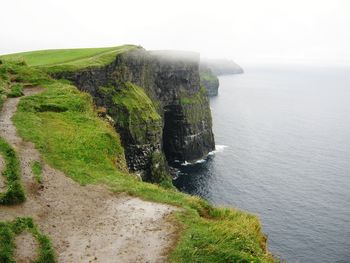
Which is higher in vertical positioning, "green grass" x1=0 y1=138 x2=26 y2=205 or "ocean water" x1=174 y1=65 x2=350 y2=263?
"green grass" x1=0 y1=138 x2=26 y2=205

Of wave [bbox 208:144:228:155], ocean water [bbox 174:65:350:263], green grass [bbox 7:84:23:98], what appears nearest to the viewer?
green grass [bbox 7:84:23:98]

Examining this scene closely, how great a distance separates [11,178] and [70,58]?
65.1 m

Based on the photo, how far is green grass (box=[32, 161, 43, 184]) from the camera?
2733 centimetres

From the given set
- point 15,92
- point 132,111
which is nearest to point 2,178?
point 15,92

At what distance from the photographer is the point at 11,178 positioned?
26500 mm

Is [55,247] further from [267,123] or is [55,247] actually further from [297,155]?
[267,123]

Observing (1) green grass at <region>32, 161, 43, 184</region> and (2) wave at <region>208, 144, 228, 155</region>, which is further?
(2) wave at <region>208, 144, 228, 155</region>

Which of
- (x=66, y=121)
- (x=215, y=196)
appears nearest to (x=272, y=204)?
(x=215, y=196)

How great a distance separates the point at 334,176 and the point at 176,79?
53665mm

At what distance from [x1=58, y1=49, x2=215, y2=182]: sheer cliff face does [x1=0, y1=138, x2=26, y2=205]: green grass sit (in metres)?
44.1

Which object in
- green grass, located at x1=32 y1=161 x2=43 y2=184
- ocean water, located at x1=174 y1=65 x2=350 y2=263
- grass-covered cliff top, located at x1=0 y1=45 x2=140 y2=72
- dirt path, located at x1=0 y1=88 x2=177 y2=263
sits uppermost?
grass-covered cliff top, located at x1=0 y1=45 x2=140 y2=72

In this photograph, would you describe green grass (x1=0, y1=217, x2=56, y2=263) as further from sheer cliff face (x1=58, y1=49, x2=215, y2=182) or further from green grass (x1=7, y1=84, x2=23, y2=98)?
sheer cliff face (x1=58, y1=49, x2=215, y2=182)

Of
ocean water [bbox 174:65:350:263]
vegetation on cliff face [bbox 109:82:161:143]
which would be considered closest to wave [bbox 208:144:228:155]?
ocean water [bbox 174:65:350:263]

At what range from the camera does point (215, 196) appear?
306 ft
